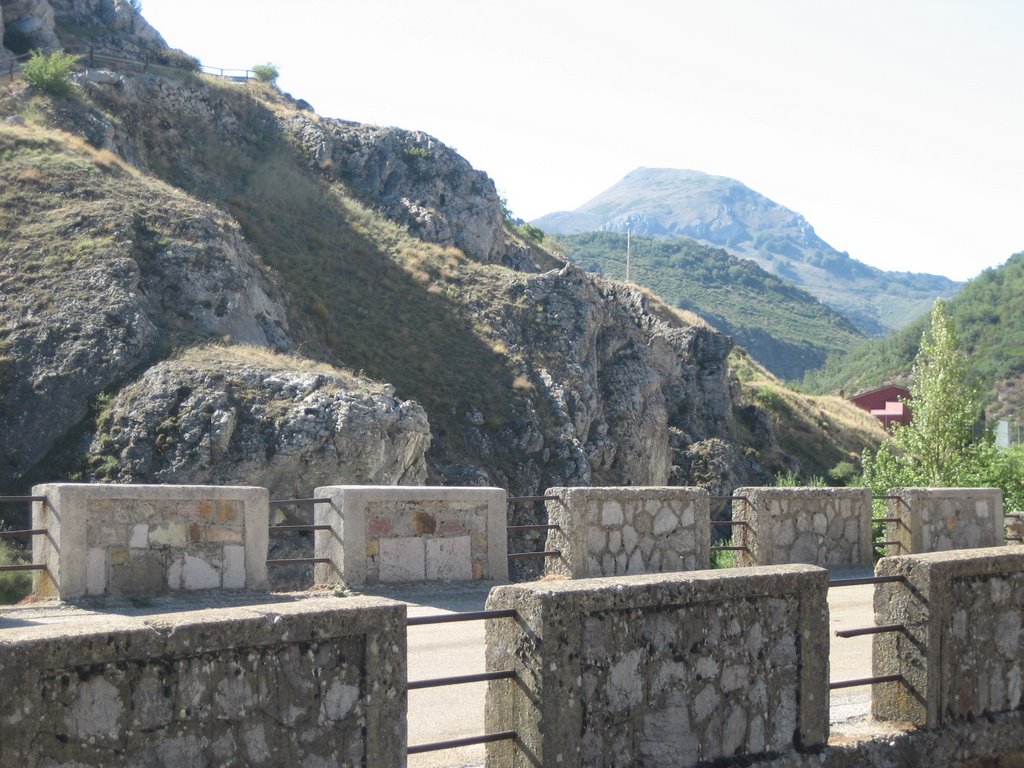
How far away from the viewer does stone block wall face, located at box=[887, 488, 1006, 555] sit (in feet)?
43.9

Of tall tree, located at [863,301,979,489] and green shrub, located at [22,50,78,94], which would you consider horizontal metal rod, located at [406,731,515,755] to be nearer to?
tall tree, located at [863,301,979,489]

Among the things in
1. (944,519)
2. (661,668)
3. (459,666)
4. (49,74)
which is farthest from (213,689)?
(49,74)

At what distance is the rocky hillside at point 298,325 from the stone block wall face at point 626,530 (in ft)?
48.5

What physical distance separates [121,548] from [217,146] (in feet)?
146

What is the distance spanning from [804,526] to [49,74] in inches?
1493

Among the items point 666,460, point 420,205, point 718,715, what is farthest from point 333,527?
point 420,205

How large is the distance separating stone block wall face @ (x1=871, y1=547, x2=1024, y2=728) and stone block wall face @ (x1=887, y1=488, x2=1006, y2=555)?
21.5 feet

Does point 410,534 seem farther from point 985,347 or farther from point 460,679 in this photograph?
point 985,347

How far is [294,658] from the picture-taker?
4.35 meters

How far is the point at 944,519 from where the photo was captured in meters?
13.6

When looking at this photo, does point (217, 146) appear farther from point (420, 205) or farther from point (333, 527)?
point (333, 527)

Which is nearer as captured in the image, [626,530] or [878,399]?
[626,530]

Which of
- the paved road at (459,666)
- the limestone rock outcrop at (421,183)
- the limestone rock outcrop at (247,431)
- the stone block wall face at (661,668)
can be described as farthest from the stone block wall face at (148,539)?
the limestone rock outcrop at (421,183)

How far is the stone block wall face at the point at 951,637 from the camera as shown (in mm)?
6391
